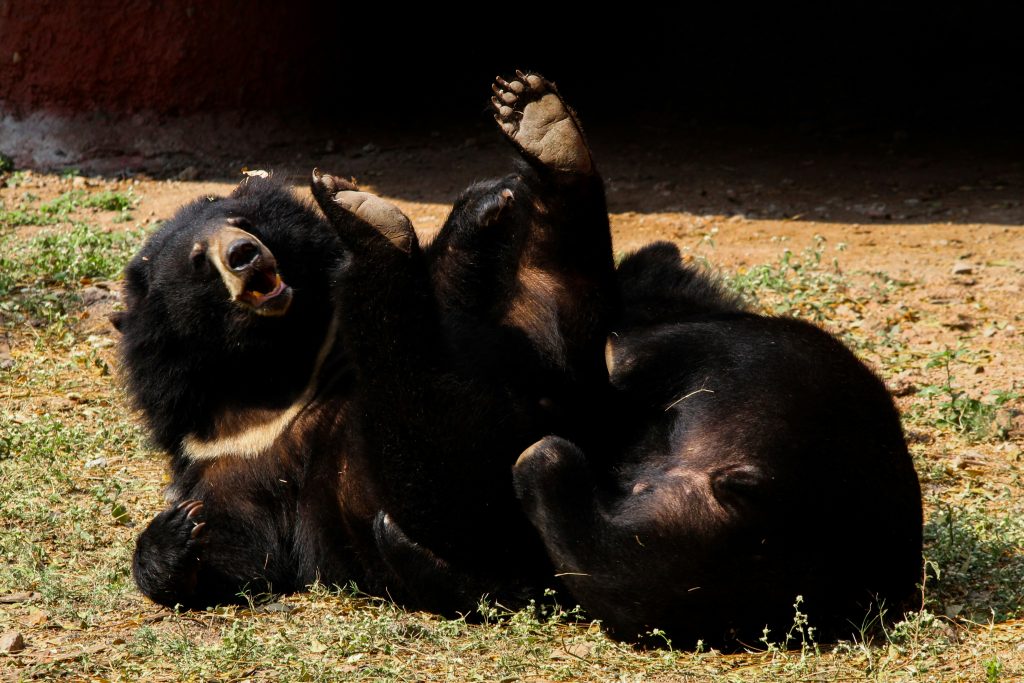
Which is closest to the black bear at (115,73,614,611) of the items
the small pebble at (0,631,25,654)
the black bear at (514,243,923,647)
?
the black bear at (514,243,923,647)

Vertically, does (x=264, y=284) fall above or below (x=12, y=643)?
above

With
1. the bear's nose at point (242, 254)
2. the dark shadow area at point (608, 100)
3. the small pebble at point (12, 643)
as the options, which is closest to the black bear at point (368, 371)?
the bear's nose at point (242, 254)

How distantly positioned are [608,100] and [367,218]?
8455 millimetres

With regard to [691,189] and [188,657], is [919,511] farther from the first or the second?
[691,189]

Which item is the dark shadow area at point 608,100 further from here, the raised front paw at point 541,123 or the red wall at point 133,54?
the raised front paw at point 541,123

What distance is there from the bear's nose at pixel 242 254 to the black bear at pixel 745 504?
1.25 metres

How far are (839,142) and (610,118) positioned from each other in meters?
2.11

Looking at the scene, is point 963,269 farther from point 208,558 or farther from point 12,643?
point 12,643

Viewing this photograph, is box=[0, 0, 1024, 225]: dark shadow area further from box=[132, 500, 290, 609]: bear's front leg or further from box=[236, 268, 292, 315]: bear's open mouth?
box=[132, 500, 290, 609]: bear's front leg

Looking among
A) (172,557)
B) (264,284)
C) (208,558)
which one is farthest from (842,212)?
(172,557)

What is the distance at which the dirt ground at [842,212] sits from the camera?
5719mm

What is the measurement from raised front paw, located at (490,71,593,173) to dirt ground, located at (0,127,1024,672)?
1362mm

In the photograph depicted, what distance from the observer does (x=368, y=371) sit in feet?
11.3

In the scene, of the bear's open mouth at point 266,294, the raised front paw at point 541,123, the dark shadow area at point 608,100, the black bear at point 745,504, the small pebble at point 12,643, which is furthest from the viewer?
the dark shadow area at point 608,100
